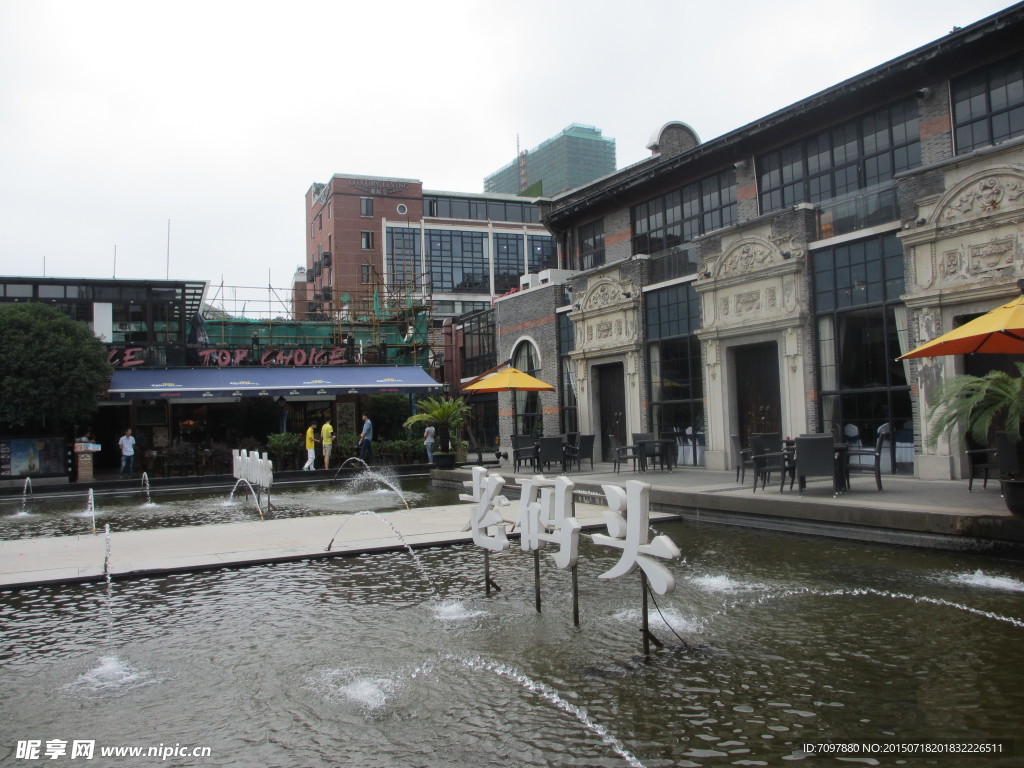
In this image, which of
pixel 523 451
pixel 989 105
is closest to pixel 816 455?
pixel 989 105

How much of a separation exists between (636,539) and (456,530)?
609 centimetres

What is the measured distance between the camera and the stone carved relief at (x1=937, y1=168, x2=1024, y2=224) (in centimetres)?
1267

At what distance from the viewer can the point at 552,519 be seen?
21.0ft

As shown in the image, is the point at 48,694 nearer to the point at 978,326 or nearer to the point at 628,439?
the point at 978,326

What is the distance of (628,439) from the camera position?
22484mm

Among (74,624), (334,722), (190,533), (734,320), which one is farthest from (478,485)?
(734,320)

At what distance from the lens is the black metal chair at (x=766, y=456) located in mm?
12367

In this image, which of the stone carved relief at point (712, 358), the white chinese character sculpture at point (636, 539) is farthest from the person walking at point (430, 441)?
the white chinese character sculpture at point (636, 539)

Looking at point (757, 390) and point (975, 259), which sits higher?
point (975, 259)

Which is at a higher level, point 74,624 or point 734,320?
point 734,320

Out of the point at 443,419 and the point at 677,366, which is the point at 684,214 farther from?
the point at 443,419

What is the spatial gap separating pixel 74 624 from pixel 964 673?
6.87m

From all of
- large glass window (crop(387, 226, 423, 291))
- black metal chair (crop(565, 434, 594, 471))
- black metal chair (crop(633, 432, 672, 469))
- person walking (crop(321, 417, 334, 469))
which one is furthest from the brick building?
large glass window (crop(387, 226, 423, 291))

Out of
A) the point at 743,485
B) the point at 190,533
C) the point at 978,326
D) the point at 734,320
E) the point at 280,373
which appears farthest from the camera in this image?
the point at 280,373
